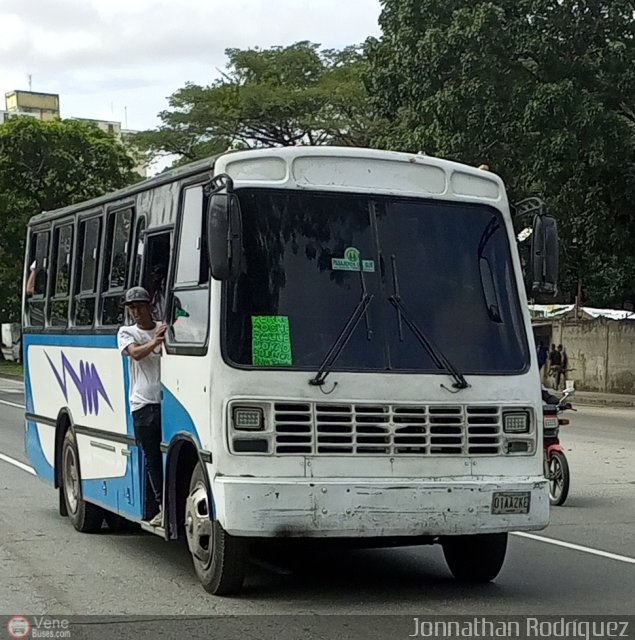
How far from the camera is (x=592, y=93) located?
26.8 meters

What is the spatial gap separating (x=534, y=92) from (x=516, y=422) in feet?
63.8

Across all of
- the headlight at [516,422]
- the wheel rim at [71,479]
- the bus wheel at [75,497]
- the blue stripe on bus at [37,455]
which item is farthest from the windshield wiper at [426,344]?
the blue stripe on bus at [37,455]

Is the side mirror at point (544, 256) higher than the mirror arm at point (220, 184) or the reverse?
the reverse

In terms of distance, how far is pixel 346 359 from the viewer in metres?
7.86

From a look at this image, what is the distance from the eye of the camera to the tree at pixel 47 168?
53.8 m

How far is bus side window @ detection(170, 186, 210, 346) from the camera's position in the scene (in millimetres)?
8156

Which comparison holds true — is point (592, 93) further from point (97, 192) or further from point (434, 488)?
point (97, 192)

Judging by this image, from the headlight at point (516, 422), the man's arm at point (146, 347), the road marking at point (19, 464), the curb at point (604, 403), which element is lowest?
the curb at point (604, 403)

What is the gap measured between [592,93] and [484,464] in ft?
66.7

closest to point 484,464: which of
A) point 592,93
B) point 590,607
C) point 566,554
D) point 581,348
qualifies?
point 590,607

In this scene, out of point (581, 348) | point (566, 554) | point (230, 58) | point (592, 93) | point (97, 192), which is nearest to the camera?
point (566, 554)

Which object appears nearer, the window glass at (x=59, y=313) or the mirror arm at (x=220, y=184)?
the mirror arm at (x=220, y=184)

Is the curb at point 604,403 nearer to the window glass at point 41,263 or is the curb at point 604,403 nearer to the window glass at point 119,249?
the window glass at point 41,263

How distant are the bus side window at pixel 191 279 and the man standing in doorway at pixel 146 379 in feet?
0.99
